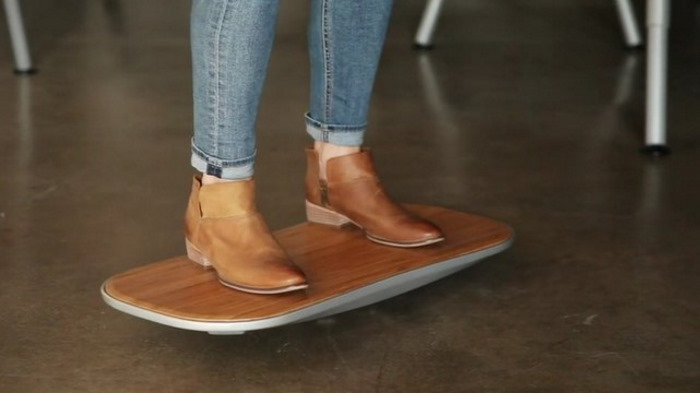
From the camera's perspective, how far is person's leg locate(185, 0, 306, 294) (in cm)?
142

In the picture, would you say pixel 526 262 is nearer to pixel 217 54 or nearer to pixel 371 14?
pixel 371 14

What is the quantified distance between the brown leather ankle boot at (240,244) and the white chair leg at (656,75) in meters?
0.96

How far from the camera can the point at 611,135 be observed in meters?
2.37

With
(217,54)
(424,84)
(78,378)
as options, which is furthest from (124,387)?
(424,84)

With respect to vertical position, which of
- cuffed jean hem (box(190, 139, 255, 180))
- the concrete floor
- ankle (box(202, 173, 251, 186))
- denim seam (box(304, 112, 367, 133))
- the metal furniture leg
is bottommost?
the concrete floor

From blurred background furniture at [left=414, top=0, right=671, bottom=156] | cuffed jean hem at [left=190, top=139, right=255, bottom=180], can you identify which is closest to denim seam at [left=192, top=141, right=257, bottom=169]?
cuffed jean hem at [left=190, top=139, right=255, bottom=180]

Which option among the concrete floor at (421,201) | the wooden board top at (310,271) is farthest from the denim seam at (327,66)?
the concrete floor at (421,201)

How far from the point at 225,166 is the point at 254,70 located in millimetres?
115

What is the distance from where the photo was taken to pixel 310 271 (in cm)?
154

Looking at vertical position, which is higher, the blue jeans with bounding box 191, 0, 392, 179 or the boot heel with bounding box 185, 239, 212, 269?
the blue jeans with bounding box 191, 0, 392, 179

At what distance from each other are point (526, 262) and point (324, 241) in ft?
0.95

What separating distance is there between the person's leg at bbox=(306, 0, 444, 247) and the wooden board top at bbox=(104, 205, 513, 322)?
0.09 feet

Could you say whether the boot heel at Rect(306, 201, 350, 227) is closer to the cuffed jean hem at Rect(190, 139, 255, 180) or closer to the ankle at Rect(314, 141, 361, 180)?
the ankle at Rect(314, 141, 361, 180)

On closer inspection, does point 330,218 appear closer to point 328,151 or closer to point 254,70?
point 328,151
